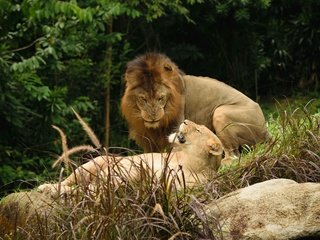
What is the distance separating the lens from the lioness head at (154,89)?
30.2ft

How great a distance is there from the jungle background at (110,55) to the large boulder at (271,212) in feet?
19.5

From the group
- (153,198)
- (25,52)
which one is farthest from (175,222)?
(25,52)

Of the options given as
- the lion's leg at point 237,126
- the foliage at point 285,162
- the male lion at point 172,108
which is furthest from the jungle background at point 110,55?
the foliage at point 285,162

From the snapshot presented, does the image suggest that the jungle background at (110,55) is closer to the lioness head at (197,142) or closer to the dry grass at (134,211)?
the lioness head at (197,142)

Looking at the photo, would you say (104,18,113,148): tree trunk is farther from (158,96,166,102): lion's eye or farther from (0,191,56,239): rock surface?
(0,191,56,239): rock surface

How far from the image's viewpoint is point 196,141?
7223 millimetres

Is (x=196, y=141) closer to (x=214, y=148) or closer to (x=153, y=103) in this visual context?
(x=214, y=148)

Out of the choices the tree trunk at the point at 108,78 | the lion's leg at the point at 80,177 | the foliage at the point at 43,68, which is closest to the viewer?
the lion's leg at the point at 80,177

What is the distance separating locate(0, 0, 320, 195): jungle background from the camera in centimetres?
1338

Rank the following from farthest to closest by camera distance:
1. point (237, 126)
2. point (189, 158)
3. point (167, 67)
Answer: point (167, 67) < point (237, 126) < point (189, 158)

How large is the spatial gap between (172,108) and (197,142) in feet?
6.84

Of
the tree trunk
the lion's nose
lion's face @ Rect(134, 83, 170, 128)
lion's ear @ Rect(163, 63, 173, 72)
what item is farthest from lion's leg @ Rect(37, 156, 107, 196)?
the tree trunk

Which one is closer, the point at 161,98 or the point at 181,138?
the point at 181,138

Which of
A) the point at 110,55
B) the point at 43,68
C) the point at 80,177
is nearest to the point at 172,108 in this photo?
the point at 80,177
